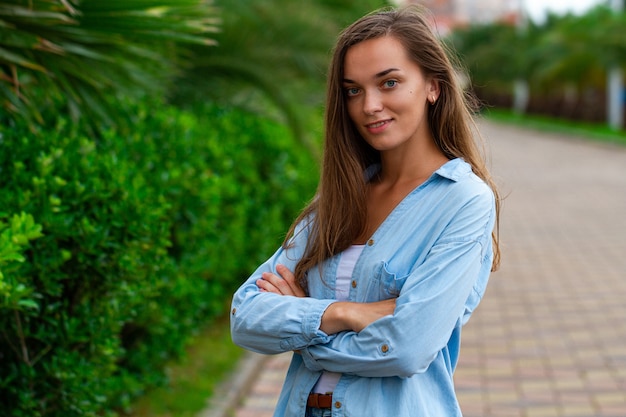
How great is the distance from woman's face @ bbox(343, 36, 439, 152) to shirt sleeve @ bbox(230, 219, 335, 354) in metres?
0.43

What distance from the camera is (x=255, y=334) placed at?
216cm

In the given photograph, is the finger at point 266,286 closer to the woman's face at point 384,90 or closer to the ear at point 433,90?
the woman's face at point 384,90

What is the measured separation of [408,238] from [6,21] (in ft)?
7.96

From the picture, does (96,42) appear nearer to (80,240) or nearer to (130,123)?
(130,123)

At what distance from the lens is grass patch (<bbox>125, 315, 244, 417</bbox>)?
15.1 feet

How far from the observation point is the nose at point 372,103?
6.78ft

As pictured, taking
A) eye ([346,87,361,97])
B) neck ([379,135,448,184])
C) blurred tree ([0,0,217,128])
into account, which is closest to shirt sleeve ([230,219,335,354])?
neck ([379,135,448,184])

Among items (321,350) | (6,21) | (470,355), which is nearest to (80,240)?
(6,21)

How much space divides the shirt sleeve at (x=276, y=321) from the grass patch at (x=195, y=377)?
2489 millimetres

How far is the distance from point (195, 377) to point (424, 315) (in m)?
3.51

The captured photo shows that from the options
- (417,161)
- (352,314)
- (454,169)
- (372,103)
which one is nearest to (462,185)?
(454,169)

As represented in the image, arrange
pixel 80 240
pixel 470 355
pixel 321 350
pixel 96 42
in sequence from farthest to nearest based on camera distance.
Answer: pixel 470 355 < pixel 96 42 < pixel 80 240 < pixel 321 350

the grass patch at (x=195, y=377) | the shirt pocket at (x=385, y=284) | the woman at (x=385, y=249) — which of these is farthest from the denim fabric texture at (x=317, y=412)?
the grass patch at (x=195, y=377)

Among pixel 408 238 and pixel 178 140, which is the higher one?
pixel 408 238
